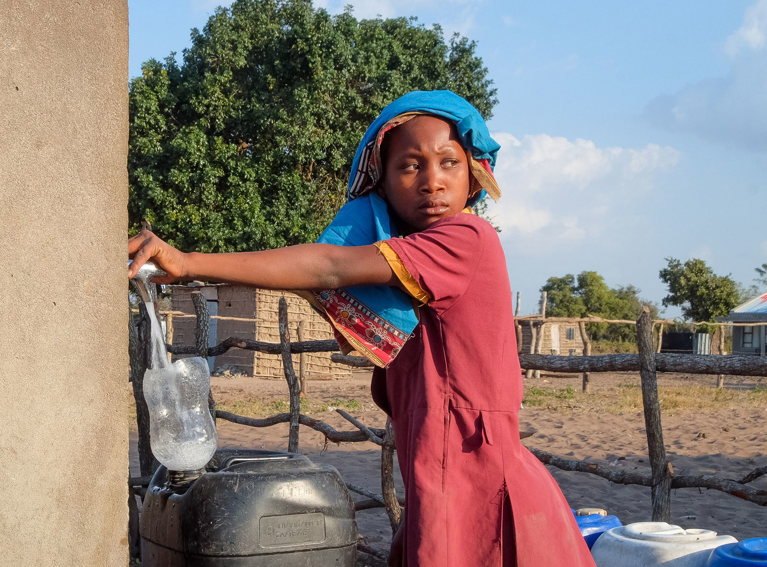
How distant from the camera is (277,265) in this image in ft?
3.99

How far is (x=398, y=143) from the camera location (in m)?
1.42

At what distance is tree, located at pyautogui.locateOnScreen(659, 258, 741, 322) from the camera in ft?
96.8

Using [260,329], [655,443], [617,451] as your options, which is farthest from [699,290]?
[655,443]

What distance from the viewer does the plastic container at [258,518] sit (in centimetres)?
149

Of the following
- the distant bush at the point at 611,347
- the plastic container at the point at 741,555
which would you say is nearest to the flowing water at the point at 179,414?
the plastic container at the point at 741,555

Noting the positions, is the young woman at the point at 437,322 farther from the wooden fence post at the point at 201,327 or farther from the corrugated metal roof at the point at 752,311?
the corrugated metal roof at the point at 752,311

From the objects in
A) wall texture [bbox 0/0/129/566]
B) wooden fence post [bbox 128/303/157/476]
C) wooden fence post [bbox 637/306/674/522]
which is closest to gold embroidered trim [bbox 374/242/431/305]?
wall texture [bbox 0/0/129/566]

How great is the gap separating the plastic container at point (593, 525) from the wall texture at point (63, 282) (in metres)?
1.77

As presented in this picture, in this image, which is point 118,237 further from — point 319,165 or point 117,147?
point 319,165

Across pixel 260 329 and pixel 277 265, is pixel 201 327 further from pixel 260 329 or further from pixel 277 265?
pixel 260 329

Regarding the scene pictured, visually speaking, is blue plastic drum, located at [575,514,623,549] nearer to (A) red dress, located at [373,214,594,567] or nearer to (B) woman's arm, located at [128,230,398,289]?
(A) red dress, located at [373,214,594,567]

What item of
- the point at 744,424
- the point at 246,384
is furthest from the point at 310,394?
→ the point at 744,424

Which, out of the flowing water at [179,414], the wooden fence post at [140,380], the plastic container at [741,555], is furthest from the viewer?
the wooden fence post at [140,380]

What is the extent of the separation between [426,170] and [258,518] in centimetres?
74
